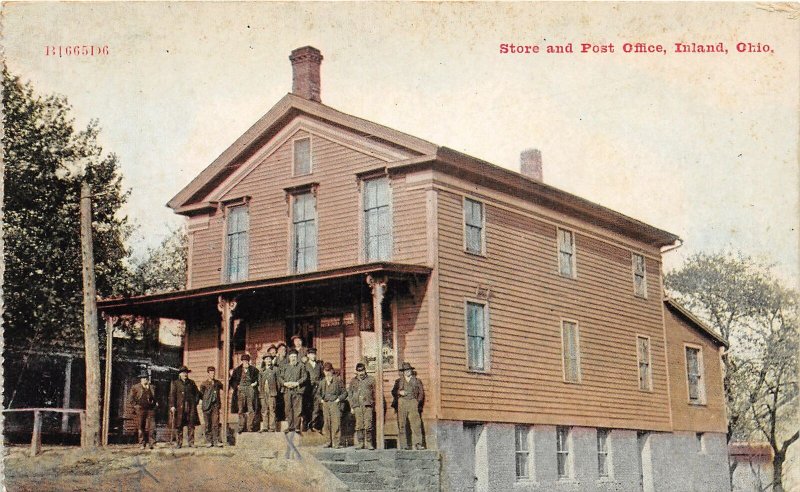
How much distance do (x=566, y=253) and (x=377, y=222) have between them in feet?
17.2

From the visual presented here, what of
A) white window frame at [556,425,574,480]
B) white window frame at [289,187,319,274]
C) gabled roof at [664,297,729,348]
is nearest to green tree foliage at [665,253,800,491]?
gabled roof at [664,297,729,348]

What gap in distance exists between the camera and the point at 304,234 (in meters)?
19.8

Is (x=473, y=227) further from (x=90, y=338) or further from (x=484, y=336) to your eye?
(x=90, y=338)

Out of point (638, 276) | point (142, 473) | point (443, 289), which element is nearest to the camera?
point (142, 473)

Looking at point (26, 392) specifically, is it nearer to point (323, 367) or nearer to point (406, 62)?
point (323, 367)

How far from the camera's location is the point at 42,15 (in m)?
15.4

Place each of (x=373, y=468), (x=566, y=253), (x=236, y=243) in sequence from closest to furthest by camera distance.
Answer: (x=373, y=468) → (x=236, y=243) → (x=566, y=253)

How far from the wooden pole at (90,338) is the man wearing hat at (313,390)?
4593mm

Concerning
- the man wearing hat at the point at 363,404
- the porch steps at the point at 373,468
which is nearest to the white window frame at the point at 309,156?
the man wearing hat at the point at 363,404

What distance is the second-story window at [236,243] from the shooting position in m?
20.8

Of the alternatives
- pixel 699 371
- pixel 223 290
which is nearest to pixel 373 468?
pixel 223 290

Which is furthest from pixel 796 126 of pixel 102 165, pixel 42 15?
pixel 102 165

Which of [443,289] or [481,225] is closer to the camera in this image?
[443,289]

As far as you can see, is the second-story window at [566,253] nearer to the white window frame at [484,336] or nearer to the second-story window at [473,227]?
the second-story window at [473,227]
